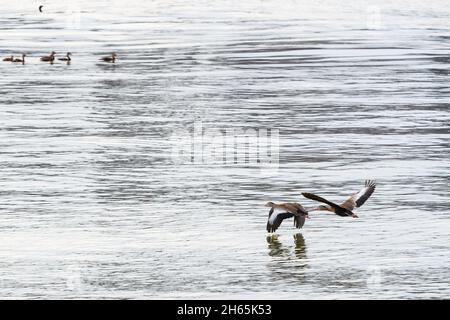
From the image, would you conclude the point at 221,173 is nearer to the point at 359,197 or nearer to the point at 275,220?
the point at 359,197

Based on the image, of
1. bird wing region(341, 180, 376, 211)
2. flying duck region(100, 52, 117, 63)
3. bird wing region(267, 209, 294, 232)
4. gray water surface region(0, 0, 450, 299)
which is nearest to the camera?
gray water surface region(0, 0, 450, 299)

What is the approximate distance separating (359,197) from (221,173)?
2905 millimetres

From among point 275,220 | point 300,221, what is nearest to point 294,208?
point 300,221

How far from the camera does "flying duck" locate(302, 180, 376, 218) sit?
44.3 ft

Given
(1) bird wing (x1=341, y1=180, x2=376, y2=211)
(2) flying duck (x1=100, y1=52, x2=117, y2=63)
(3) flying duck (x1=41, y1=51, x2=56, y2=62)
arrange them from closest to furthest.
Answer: (1) bird wing (x1=341, y1=180, x2=376, y2=211) → (3) flying duck (x1=41, y1=51, x2=56, y2=62) → (2) flying duck (x1=100, y1=52, x2=117, y2=63)

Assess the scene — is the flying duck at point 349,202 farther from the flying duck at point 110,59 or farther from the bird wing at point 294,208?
the flying duck at point 110,59

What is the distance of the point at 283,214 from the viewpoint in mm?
13430

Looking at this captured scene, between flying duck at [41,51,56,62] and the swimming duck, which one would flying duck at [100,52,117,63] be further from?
the swimming duck

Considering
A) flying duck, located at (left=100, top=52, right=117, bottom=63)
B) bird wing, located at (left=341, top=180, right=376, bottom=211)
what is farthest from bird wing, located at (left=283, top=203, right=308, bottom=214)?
Result: flying duck, located at (left=100, top=52, right=117, bottom=63)

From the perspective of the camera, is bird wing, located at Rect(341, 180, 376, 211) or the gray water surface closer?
the gray water surface

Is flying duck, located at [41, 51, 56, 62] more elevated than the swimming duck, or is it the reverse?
flying duck, located at [41, 51, 56, 62]

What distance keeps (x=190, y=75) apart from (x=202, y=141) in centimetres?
950

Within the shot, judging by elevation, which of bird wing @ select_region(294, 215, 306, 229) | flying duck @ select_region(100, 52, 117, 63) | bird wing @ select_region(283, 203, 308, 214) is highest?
flying duck @ select_region(100, 52, 117, 63)
